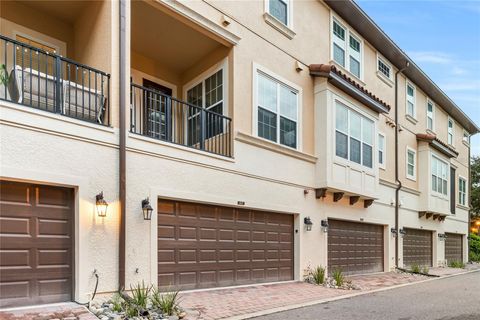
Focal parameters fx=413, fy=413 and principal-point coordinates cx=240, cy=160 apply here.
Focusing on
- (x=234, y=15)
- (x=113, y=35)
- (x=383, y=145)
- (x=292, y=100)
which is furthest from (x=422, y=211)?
(x=113, y=35)

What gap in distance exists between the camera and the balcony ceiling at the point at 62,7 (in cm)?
900

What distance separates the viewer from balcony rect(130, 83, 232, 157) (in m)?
10.2

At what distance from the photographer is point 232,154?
10430 millimetres

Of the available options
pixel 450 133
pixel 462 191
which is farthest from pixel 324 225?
pixel 462 191

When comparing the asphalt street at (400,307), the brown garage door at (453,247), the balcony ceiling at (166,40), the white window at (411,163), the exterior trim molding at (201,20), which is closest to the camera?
the asphalt street at (400,307)

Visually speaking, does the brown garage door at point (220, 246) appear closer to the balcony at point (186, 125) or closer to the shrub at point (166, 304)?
the shrub at point (166, 304)

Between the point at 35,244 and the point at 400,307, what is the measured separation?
24.6 ft

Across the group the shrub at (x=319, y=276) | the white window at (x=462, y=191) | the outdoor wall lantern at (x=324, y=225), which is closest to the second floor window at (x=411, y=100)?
the white window at (x=462, y=191)

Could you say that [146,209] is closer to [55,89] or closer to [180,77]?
[55,89]

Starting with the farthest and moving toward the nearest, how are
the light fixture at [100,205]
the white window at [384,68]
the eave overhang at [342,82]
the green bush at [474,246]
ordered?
the green bush at [474,246], the white window at [384,68], the eave overhang at [342,82], the light fixture at [100,205]

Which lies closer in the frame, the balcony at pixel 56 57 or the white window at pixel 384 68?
the balcony at pixel 56 57

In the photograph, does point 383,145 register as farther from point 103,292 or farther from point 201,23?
point 103,292

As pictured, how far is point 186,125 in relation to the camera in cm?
1190

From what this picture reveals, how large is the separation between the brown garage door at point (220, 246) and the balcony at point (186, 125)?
1.69 m
